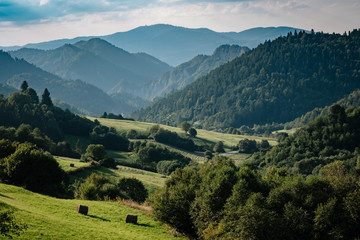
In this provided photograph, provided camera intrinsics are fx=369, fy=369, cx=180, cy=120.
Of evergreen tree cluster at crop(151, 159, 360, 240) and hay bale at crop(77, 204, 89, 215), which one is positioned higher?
evergreen tree cluster at crop(151, 159, 360, 240)

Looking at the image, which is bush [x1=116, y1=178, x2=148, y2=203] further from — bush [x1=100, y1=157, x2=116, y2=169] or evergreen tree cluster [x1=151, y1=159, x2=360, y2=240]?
evergreen tree cluster [x1=151, y1=159, x2=360, y2=240]

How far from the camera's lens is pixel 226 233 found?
→ 3362 centimetres

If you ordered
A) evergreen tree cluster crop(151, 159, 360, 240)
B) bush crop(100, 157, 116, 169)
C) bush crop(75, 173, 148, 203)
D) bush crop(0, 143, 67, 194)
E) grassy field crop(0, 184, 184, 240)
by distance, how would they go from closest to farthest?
grassy field crop(0, 184, 184, 240) → evergreen tree cluster crop(151, 159, 360, 240) → bush crop(0, 143, 67, 194) → bush crop(75, 173, 148, 203) → bush crop(100, 157, 116, 169)

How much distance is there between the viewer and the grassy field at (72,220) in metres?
29.7

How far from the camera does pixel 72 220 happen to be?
35656 mm

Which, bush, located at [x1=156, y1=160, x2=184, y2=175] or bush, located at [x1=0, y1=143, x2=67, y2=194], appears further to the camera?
bush, located at [x1=156, y1=160, x2=184, y2=175]

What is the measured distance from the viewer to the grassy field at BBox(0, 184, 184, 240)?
29.7 meters

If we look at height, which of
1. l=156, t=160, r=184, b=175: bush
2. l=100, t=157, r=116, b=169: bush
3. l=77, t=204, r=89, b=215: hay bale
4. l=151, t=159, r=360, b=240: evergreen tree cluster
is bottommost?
l=156, t=160, r=184, b=175: bush

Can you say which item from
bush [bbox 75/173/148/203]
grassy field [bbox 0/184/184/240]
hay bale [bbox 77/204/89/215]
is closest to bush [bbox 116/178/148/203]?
bush [bbox 75/173/148/203]

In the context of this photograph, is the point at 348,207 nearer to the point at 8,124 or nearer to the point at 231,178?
the point at 231,178

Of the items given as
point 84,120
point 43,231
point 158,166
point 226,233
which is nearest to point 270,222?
point 226,233

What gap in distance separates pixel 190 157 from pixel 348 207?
499 ft

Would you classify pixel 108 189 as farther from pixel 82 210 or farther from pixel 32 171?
pixel 82 210

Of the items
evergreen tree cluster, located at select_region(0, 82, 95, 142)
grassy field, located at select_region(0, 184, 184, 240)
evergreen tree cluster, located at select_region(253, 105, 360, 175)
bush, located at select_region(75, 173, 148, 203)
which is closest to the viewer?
grassy field, located at select_region(0, 184, 184, 240)
